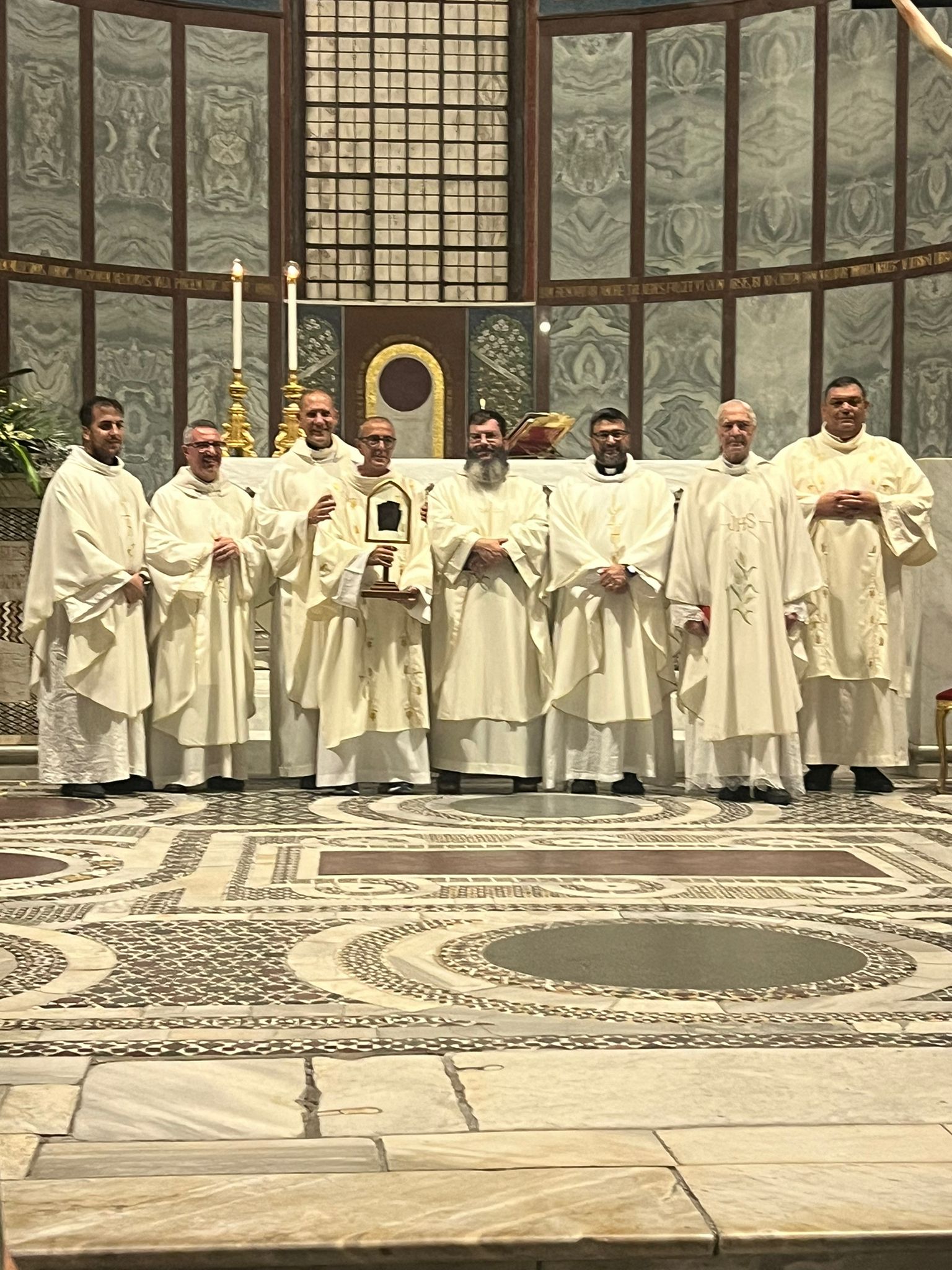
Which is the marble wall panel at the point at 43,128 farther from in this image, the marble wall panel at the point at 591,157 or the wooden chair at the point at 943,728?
the wooden chair at the point at 943,728

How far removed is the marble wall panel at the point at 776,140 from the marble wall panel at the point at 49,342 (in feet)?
19.6

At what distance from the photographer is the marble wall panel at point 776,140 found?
15.3 metres

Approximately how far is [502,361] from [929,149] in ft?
13.7

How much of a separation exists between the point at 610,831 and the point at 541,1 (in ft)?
35.3

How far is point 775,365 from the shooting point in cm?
1536

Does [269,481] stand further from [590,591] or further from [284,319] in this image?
[284,319]

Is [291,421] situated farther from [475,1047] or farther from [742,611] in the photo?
[475,1047]

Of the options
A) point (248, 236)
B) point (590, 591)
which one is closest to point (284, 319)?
point (248, 236)

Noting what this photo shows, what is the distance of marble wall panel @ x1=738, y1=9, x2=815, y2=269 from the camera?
1527 centimetres

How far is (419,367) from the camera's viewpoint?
637 inches

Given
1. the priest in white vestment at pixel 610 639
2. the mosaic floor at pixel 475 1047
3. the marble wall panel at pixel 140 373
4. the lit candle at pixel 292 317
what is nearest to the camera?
the mosaic floor at pixel 475 1047

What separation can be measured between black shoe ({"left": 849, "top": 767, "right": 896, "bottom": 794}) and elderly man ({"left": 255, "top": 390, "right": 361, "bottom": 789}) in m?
2.96

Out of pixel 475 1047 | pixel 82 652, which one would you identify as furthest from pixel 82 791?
pixel 475 1047

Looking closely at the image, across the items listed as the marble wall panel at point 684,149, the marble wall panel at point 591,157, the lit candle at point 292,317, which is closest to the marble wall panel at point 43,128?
the marble wall panel at point 591,157
